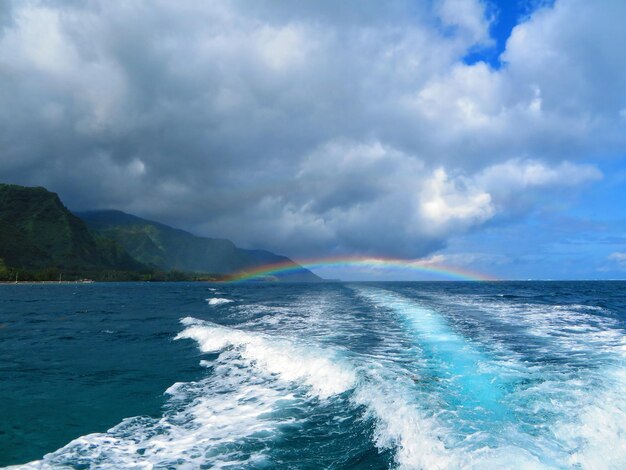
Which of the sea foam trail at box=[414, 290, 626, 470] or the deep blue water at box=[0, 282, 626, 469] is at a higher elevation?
the sea foam trail at box=[414, 290, 626, 470]

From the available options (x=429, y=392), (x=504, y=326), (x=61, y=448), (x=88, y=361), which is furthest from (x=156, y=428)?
(x=504, y=326)

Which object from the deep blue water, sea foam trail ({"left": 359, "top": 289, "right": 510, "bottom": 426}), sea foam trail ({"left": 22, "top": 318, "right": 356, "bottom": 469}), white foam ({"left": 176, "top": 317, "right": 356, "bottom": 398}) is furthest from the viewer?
white foam ({"left": 176, "top": 317, "right": 356, "bottom": 398})

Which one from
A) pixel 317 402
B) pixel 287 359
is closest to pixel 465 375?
pixel 317 402

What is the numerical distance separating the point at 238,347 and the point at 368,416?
11682 millimetres

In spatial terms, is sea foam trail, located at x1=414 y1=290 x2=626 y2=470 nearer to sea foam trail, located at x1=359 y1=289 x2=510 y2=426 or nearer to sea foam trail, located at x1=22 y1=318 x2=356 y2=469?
sea foam trail, located at x1=359 y1=289 x2=510 y2=426

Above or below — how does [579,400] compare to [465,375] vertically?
above

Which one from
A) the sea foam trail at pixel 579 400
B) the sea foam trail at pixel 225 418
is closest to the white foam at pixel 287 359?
the sea foam trail at pixel 225 418

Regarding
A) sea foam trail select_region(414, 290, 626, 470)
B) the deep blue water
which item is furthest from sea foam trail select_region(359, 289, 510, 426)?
sea foam trail select_region(414, 290, 626, 470)

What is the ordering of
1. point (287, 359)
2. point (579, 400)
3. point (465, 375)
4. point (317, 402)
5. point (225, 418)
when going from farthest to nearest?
point (287, 359), point (465, 375), point (317, 402), point (579, 400), point (225, 418)

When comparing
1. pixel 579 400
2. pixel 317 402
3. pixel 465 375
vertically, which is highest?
pixel 579 400

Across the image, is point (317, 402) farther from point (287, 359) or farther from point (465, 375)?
point (465, 375)

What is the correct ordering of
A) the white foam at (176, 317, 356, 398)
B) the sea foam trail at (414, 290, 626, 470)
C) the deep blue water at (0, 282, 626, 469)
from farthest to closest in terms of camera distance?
the white foam at (176, 317, 356, 398)
the deep blue water at (0, 282, 626, 469)
the sea foam trail at (414, 290, 626, 470)

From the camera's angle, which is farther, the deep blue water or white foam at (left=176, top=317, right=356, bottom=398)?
white foam at (left=176, top=317, right=356, bottom=398)

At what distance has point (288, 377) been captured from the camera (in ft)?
48.1
